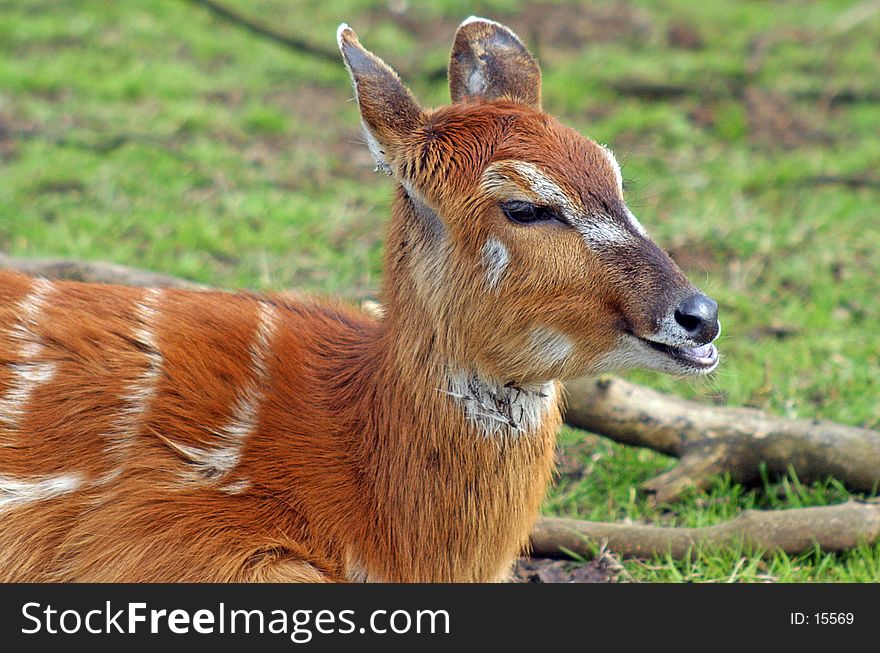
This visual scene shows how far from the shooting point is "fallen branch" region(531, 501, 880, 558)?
14.0 feet

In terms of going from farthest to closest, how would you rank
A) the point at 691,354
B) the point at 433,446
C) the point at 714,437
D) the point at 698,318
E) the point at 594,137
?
1. the point at 594,137
2. the point at 714,437
3. the point at 433,446
4. the point at 691,354
5. the point at 698,318

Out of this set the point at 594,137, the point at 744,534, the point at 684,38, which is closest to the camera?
the point at 744,534

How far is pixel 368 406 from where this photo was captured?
373 cm

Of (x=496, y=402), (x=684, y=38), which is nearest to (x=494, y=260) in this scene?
(x=496, y=402)

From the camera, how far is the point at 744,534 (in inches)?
170

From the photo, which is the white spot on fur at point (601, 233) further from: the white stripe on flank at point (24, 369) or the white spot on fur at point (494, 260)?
the white stripe on flank at point (24, 369)

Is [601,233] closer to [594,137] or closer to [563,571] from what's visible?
[563,571]

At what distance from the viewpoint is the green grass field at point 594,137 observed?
5566 millimetres

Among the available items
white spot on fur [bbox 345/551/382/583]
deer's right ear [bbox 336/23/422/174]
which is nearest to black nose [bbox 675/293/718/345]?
deer's right ear [bbox 336/23/422/174]

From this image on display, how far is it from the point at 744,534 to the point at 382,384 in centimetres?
160

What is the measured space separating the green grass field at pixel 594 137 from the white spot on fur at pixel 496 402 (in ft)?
2.05

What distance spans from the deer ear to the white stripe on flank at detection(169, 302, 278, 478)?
113cm

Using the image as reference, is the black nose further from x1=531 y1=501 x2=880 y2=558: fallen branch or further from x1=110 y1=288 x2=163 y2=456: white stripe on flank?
x1=110 y1=288 x2=163 y2=456: white stripe on flank

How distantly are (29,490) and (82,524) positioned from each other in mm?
197
